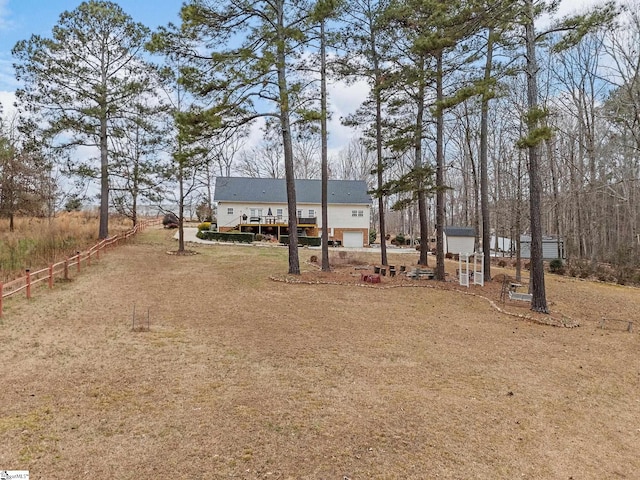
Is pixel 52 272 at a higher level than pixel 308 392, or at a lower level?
higher

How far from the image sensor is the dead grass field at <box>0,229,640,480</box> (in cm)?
345

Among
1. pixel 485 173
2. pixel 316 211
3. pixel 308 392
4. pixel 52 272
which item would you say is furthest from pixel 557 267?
pixel 52 272

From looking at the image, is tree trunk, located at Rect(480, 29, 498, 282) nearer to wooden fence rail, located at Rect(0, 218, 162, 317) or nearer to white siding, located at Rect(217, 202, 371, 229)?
wooden fence rail, located at Rect(0, 218, 162, 317)

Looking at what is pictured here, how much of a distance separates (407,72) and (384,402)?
11731 millimetres

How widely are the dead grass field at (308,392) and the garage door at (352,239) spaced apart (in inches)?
893

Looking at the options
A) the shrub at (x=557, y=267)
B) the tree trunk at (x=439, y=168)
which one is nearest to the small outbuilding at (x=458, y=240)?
the shrub at (x=557, y=267)

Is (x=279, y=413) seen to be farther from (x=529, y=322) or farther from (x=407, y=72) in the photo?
(x=407, y=72)

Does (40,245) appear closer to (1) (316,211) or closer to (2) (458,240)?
(1) (316,211)

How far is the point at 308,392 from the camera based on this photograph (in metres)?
4.86

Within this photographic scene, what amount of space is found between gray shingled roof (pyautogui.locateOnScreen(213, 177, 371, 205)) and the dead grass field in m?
24.6

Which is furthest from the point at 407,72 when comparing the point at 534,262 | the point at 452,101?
the point at 534,262

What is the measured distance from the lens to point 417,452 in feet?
11.8

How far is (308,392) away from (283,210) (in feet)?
97.5

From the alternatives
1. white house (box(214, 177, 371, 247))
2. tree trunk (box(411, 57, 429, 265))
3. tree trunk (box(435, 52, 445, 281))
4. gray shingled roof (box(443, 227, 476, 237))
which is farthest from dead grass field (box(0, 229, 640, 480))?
white house (box(214, 177, 371, 247))
